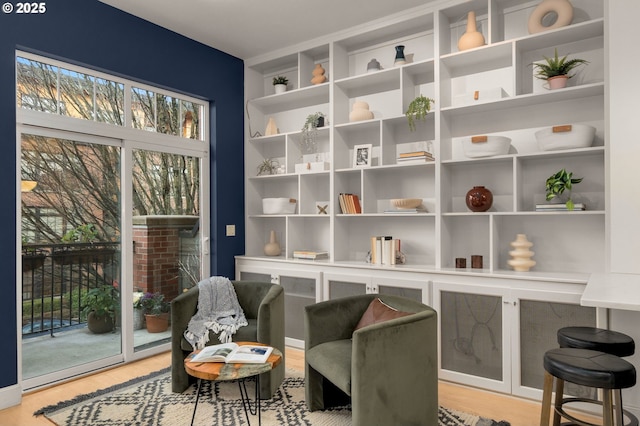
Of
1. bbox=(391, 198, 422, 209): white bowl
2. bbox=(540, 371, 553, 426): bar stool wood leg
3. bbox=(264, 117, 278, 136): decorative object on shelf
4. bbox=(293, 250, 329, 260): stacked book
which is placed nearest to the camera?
bbox=(540, 371, 553, 426): bar stool wood leg

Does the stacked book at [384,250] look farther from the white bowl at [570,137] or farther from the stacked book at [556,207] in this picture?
the white bowl at [570,137]

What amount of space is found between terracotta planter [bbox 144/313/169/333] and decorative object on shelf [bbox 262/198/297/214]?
4.59ft

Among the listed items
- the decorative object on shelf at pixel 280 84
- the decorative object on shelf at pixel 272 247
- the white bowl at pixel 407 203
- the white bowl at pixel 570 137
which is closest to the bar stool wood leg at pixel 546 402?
the white bowl at pixel 570 137

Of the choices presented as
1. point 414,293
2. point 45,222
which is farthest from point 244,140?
point 414,293

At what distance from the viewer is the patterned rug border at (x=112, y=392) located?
8.63 ft

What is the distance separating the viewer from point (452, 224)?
3629 millimetres

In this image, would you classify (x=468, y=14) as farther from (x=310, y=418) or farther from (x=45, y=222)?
(x=45, y=222)

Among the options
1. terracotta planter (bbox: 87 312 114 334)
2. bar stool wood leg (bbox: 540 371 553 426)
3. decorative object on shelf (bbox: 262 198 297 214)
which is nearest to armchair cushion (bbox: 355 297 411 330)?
bar stool wood leg (bbox: 540 371 553 426)

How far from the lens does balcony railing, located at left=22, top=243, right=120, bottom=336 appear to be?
313 centimetres

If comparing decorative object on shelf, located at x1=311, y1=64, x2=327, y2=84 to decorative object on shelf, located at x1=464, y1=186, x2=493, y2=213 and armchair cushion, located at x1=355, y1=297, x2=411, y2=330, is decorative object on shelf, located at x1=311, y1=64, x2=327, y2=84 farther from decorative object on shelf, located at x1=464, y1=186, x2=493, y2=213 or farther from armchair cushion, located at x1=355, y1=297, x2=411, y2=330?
armchair cushion, located at x1=355, y1=297, x2=411, y2=330

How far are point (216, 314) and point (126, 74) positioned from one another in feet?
6.87

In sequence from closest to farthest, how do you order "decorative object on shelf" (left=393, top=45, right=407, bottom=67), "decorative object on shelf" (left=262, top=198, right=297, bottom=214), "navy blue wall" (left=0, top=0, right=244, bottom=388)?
1. "navy blue wall" (left=0, top=0, right=244, bottom=388)
2. "decorative object on shelf" (left=393, top=45, right=407, bottom=67)
3. "decorative object on shelf" (left=262, top=198, right=297, bottom=214)

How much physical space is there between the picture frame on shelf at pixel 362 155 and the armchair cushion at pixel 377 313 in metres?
1.41

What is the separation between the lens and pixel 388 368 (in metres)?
2.27
